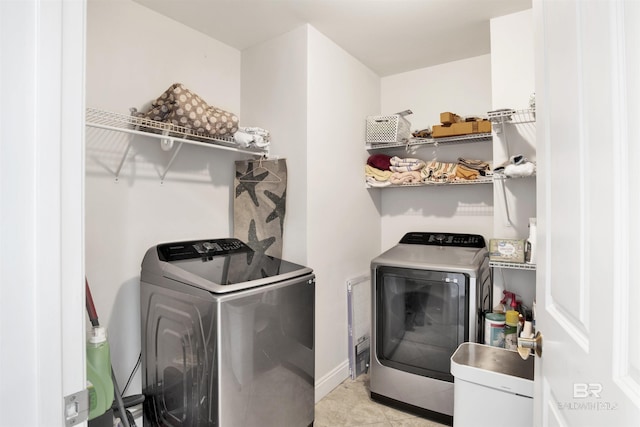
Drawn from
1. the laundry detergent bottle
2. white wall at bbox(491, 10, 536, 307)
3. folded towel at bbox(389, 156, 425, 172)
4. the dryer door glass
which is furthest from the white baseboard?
folded towel at bbox(389, 156, 425, 172)

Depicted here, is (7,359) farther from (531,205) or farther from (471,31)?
(471,31)

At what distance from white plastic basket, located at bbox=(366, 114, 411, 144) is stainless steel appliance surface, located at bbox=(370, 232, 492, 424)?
0.91 m

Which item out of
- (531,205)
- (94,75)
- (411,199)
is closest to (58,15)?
(94,75)

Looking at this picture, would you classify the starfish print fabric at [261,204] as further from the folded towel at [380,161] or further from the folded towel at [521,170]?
the folded towel at [521,170]

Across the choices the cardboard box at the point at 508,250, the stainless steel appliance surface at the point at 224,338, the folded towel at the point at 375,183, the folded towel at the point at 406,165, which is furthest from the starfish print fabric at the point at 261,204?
the cardboard box at the point at 508,250

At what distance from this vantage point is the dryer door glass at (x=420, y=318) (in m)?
2.01

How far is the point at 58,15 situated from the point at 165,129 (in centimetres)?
133

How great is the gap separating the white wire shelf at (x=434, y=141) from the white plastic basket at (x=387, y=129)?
1.9 inches

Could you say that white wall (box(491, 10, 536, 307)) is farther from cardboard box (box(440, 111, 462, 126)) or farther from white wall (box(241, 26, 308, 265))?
white wall (box(241, 26, 308, 265))

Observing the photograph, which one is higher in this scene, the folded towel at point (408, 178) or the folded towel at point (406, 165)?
the folded towel at point (406, 165)

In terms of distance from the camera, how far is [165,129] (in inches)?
71.9

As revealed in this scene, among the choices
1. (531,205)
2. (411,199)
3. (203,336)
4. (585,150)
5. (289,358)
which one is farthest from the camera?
(411,199)

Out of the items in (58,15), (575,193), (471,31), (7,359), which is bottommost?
(7,359)

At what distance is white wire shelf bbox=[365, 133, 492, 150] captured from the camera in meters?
2.42
